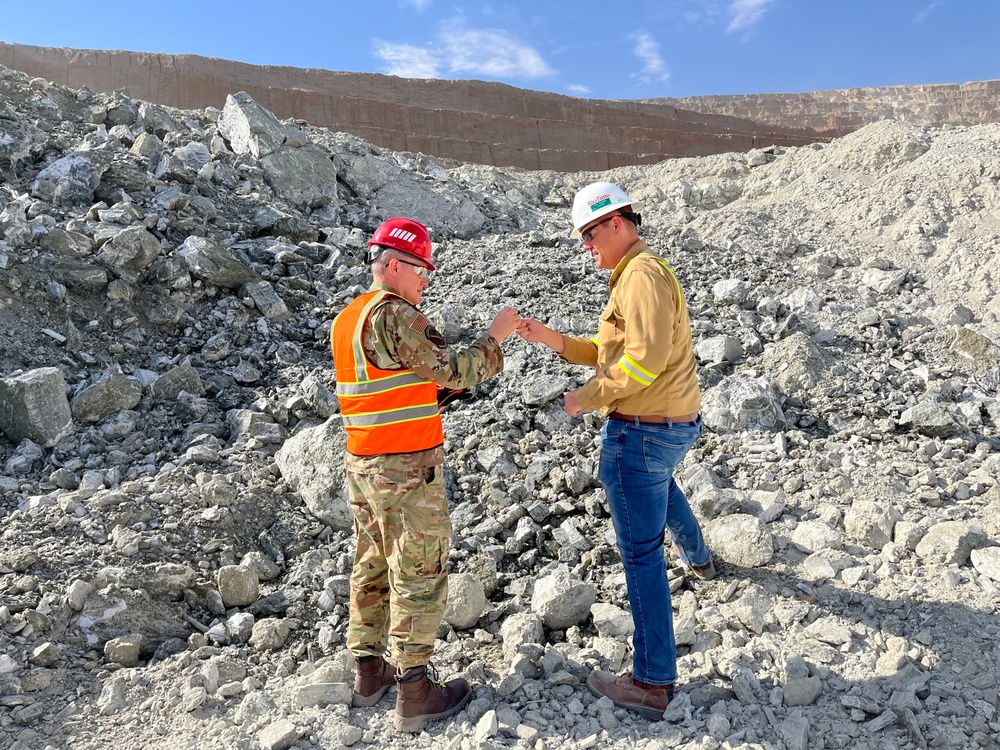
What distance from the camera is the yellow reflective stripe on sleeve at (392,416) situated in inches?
96.8

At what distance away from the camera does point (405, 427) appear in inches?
97.1

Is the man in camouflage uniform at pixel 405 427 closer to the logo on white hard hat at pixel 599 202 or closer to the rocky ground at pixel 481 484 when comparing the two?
the rocky ground at pixel 481 484

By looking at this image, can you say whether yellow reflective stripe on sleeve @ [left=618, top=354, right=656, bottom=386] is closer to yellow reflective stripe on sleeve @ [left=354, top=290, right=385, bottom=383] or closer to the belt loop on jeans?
the belt loop on jeans

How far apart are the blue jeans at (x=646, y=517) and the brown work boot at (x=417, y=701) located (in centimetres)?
69

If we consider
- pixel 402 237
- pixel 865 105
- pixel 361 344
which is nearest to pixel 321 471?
pixel 361 344

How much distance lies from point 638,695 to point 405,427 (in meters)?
1.21

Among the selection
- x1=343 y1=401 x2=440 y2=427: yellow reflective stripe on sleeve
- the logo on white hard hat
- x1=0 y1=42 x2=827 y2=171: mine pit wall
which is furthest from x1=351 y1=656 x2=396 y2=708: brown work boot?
x1=0 y1=42 x2=827 y2=171: mine pit wall

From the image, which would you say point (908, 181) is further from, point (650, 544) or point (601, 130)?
point (601, 130)

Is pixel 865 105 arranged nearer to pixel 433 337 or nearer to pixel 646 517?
pixel 646 517

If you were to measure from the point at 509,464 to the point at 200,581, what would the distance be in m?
1.68

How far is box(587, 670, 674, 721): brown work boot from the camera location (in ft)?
8.26

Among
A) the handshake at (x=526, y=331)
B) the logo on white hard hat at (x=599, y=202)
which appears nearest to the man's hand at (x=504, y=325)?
the handshake at (x=526, y=331)

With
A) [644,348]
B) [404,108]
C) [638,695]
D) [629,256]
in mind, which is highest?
[404,108]

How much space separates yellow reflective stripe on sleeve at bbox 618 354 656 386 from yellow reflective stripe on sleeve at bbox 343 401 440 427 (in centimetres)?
68
